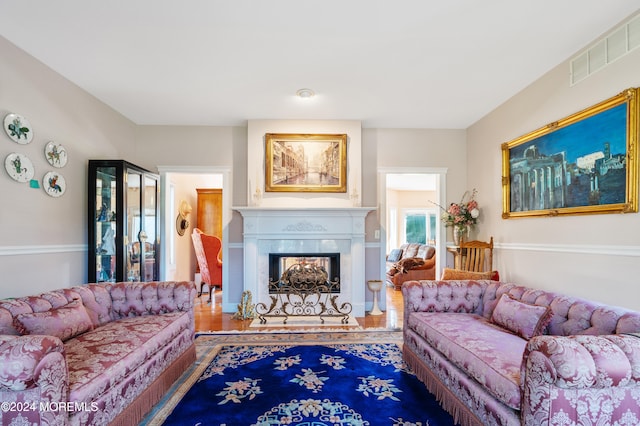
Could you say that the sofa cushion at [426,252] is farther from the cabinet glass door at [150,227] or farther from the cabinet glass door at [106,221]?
the cabinet glass door at [106,221]

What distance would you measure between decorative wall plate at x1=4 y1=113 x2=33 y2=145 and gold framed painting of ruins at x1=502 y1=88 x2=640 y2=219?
Result: 185 inches

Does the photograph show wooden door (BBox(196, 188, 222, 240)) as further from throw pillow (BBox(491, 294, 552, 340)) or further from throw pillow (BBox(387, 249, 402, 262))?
throw pillow (BBox(491, 294, 552, 340))

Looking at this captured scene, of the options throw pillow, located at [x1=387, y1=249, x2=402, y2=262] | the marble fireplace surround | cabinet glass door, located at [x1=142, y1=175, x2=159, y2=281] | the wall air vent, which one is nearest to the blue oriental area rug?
the marble fireplace surround

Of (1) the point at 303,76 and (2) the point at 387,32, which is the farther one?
(1) the point at 303,76

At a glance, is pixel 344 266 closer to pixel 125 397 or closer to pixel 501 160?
pixel 501 160

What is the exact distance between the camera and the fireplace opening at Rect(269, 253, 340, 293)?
450 cm

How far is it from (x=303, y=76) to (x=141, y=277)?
315cm

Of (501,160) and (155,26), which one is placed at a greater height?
(155,26)

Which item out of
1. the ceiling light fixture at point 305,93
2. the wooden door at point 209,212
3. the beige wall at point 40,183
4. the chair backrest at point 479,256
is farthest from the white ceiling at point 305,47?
the wooden door at point 209,212

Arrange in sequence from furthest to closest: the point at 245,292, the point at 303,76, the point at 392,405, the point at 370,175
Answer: the point at 370,175 < the point at 245,292 < the point at 303,76 < the point at 392,405

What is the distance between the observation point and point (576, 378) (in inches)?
52.9

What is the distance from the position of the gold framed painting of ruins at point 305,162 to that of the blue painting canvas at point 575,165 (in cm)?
216

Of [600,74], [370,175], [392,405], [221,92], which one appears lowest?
[392,405]

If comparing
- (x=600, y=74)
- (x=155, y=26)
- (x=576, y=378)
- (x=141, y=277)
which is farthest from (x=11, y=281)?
(x=600, y=74)
